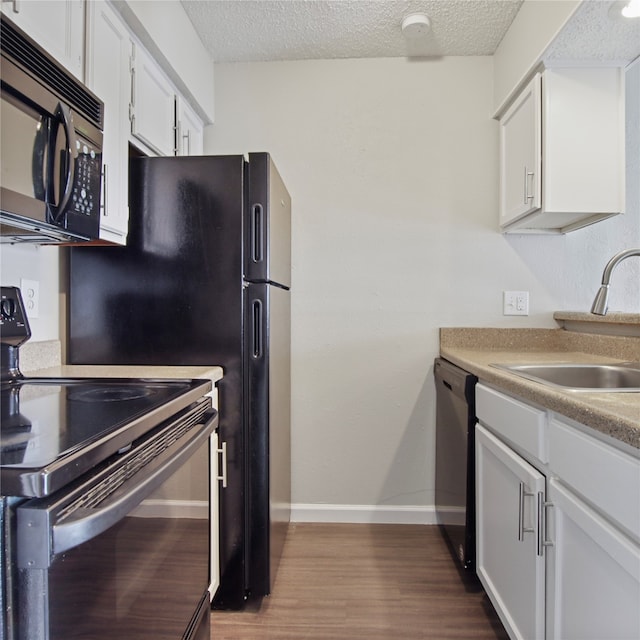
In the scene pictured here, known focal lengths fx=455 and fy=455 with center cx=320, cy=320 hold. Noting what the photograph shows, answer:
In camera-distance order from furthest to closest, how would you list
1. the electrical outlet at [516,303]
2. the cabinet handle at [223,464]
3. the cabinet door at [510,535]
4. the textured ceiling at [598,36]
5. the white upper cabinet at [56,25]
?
the electrical outlet at [516,303], the cabinet handle at [223,464], the textured ceiling at [598,36], the cabinet door at [510,535], the white upper cabinet at [56,25]

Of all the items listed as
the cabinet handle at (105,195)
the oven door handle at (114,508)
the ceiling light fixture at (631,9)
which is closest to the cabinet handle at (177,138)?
the cabinet handle at (105,195)

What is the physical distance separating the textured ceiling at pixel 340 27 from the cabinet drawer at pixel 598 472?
1.83m

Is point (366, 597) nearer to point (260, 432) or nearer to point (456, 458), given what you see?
point (456, 458)

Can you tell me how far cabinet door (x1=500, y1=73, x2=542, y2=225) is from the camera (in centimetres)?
187

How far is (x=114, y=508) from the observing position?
0.68m

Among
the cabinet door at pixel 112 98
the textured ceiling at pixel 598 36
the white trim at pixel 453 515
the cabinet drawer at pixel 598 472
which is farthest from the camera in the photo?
the white trim at pixel 453 515

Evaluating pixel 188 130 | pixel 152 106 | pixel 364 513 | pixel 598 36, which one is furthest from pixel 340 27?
pixel 364 513

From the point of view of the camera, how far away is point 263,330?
1.63 m

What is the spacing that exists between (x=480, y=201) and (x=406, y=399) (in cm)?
109

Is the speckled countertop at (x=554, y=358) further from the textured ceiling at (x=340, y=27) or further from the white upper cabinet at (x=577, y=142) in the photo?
the textured ceiling at (x=340, y=27)

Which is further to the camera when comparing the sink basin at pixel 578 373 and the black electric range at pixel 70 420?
the sink basin at pixel 578 373

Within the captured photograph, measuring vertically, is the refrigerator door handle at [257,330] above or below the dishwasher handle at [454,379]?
above

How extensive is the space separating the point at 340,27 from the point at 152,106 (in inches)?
38.1

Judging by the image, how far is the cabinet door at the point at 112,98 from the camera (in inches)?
53.0
